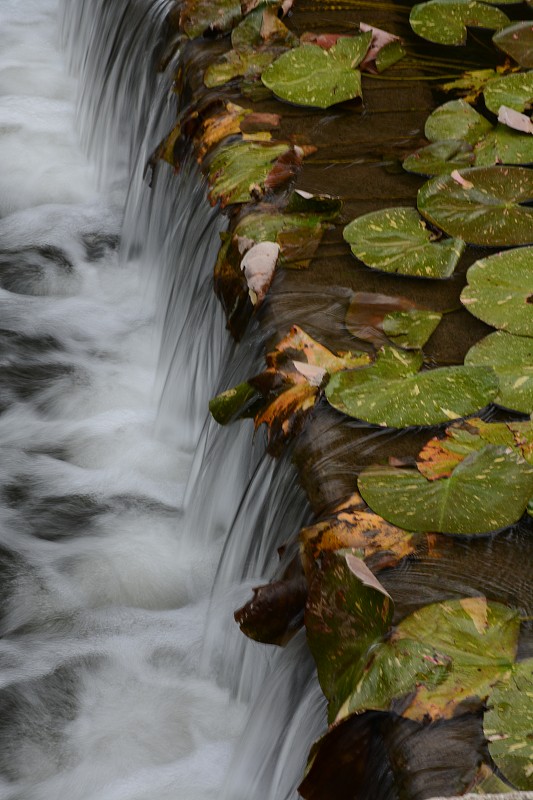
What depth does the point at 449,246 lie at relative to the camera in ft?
4.77

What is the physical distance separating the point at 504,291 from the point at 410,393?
0.89 feet

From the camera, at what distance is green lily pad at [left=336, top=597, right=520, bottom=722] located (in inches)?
33.5

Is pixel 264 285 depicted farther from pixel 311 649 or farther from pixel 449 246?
pixel 311 649

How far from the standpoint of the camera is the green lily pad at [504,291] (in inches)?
51.6

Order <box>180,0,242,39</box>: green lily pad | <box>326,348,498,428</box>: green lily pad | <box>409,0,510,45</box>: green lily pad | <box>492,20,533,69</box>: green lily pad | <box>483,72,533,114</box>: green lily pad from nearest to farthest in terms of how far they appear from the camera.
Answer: <box>326,348,498,428</box>: green lily pad
<box>483,72,533,114</box>: green lily pad
<box>492,20,533,69</box>: green lily pad
<box>409,0,510,45</box>: green lily pad
<box>180,0,242,39</box>: green lily pad

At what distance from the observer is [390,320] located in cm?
132

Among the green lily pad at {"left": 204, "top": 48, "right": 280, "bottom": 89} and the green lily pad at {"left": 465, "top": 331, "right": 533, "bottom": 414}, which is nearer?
the green lily pad at {"left": 465, "top": 331, "right": 533, "bottom": 414}

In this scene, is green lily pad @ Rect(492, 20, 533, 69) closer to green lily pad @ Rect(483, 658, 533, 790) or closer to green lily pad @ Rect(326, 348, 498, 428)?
green lily pad @ Rect(326, 348, 498, 428)

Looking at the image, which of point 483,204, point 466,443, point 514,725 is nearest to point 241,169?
point 483,204

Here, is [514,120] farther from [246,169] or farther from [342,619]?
[342,619]

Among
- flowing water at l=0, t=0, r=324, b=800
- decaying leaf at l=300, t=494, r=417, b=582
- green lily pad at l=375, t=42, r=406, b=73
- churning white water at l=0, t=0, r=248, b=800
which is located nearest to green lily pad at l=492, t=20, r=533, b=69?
green lily pad at l=375, t=42, r=406, b=73

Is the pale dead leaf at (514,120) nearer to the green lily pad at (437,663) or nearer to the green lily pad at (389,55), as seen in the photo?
the green lily pad at (389,55)

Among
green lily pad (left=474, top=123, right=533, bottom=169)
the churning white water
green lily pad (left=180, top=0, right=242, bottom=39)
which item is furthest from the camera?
green lily pad (left=180, top=0, right=242, bottom=39)

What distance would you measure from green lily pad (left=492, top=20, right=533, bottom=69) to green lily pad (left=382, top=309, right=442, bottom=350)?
84 centimetres
